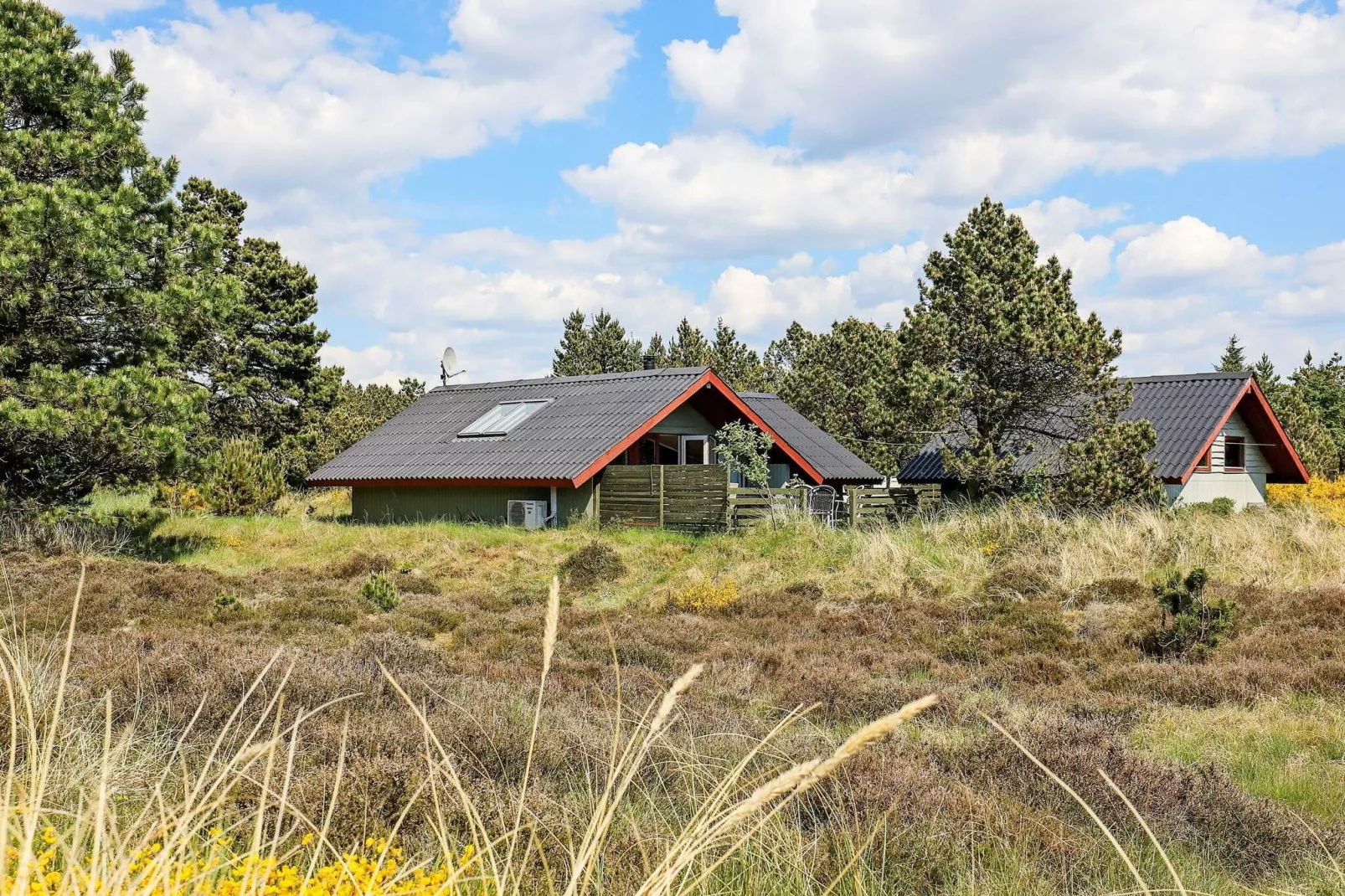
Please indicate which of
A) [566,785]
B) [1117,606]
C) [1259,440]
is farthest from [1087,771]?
[1259,440]

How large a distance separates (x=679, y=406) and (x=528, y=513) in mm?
5156

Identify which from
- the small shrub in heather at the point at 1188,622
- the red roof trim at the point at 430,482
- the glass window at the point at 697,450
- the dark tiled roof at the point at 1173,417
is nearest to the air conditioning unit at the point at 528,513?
the red roof trim at the point at 430,482

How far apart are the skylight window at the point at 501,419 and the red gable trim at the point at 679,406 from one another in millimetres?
3494

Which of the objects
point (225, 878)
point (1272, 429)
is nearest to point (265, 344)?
point (1272, 429)

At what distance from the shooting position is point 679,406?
26344 millimetres

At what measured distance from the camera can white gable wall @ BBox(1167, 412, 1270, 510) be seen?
27.0 meters

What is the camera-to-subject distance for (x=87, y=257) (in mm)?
16688

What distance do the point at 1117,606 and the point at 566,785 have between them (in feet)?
31.4

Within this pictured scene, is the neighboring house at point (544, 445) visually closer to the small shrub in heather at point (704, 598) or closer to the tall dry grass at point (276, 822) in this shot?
the small shrub in heather at point (704, 598)

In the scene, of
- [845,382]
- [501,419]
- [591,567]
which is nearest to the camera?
[591,567]

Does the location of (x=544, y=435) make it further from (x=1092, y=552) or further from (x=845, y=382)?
(x=845, y=382)

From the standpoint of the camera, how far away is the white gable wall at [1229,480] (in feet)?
88.4

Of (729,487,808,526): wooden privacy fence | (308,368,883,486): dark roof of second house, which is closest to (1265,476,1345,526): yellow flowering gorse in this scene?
(308,368,883,486): dark roof of second house

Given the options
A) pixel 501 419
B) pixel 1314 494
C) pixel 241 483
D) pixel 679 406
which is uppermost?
pixel 679 406
